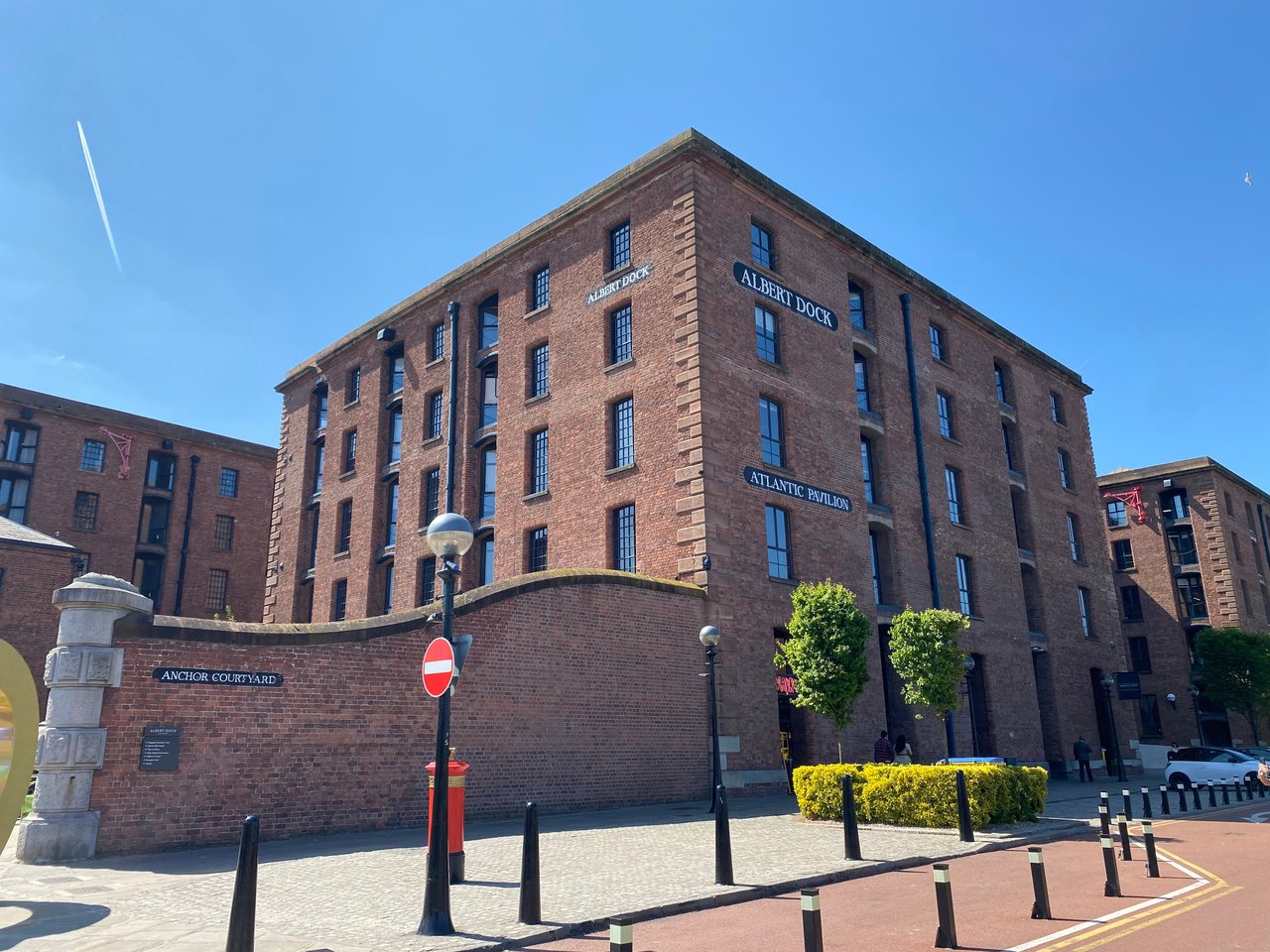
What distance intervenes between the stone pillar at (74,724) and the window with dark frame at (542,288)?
1703 centimetres

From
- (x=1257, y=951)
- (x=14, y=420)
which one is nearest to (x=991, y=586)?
(x=1257, y=951)

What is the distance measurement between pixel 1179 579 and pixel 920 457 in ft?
98.5

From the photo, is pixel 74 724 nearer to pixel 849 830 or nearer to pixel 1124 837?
pixel 849 830

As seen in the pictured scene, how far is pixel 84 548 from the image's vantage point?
39.4 metres

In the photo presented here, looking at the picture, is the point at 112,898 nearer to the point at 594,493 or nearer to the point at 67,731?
the point at 67,731

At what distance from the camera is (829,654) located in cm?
1827

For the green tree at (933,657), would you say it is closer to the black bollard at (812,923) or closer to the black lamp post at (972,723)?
the black lamp post at (972,723)

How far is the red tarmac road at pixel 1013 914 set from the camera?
24.3ft

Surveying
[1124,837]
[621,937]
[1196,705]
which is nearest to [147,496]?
[1124,837]

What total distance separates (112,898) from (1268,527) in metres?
66.3

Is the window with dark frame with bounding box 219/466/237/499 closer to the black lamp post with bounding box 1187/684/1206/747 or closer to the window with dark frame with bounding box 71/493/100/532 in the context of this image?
the window with dark frame with bounding box 71/493/100/532

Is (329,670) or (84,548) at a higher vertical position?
(84,548)

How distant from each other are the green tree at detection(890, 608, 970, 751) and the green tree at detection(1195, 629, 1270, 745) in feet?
99.6

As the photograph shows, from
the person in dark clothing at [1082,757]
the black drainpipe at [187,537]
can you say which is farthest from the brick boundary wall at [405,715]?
the black drainpipe at [187,537]
